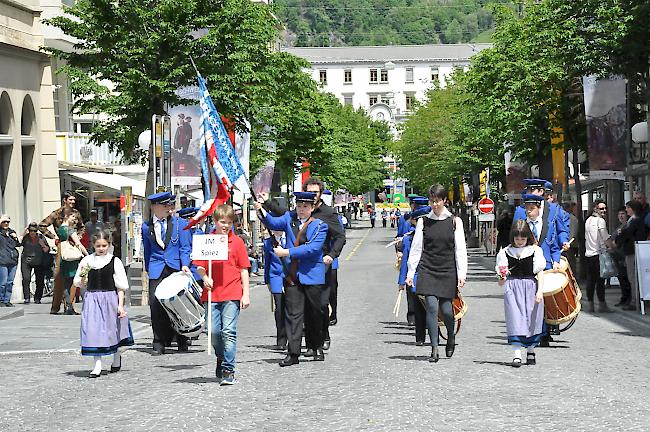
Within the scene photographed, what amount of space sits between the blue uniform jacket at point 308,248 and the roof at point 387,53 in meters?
162

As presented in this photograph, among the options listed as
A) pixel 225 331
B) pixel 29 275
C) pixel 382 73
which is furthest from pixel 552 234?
pixel 382 73

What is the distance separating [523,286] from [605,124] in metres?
13.9

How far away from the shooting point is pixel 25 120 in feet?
105

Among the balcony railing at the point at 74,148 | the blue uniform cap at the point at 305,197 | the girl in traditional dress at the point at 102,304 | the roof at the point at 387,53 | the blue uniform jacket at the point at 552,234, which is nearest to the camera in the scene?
the girl in traditional dress at the point at 102,304

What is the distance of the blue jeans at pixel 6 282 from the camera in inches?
1030

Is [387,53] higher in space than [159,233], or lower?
higher

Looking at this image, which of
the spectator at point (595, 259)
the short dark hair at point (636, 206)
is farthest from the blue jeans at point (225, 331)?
the short dark hair at point (636, 206)

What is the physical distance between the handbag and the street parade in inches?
1.4

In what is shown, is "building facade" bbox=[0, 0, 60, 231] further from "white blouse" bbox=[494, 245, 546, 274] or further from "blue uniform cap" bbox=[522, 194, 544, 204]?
"white blouse" bbox=[494, 245, 546, 274]

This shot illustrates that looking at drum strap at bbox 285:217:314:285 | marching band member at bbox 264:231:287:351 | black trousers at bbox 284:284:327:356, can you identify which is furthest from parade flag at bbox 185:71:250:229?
black trousers at bbox 284:284:327:356

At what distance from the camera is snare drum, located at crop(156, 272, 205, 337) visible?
49.0 feet

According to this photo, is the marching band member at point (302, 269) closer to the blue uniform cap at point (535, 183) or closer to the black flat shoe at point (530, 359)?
the black flat shoe at point (530, 359)

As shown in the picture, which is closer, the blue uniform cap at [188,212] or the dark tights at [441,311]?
the dark tights at [441,311]

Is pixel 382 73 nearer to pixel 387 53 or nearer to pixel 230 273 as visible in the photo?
pixel 387 53
